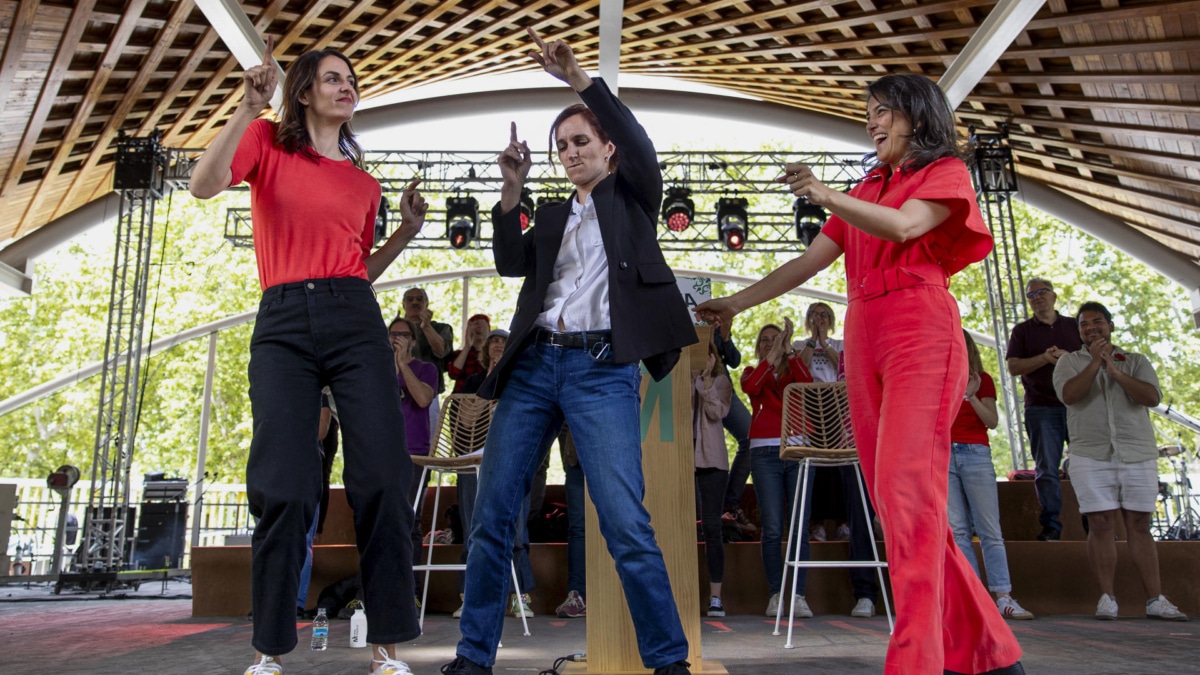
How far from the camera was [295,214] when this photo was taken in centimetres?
232

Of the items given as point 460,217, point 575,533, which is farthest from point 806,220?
point 575,533

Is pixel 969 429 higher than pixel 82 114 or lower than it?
lower

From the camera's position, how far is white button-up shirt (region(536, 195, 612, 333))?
2.41m

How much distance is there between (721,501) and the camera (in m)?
5.66

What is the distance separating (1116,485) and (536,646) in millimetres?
3437

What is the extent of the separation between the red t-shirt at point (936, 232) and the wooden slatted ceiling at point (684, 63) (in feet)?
20.8

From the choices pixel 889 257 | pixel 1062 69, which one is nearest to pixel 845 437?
pixel 889 257

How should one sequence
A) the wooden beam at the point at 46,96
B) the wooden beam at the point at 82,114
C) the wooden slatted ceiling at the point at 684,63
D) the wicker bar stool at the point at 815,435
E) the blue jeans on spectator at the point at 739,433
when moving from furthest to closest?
the wooden slatted ceiling at the point at 684,63 → the wooden beam at the point at 82,114 → the wooden beam at the point at 46,96 → the blue jeans on spectator at the point at 739,433 → the wicker bar stool at the point at 815,435

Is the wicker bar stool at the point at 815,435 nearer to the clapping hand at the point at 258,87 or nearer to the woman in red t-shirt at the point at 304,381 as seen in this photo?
the woman in red t-shirt at the point at 304,381

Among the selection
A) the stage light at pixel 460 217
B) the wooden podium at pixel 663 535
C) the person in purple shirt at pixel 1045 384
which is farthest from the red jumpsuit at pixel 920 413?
the stage light at pixel 460 217

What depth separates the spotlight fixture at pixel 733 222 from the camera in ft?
37.7

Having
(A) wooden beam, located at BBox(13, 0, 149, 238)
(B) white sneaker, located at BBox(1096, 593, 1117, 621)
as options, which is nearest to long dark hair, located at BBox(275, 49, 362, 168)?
(B) white sneaker, located at BBox(1096, 593, 1117, 621)

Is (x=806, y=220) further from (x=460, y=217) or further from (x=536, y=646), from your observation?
(x=536, y=646)

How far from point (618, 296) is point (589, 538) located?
0.85 meters
